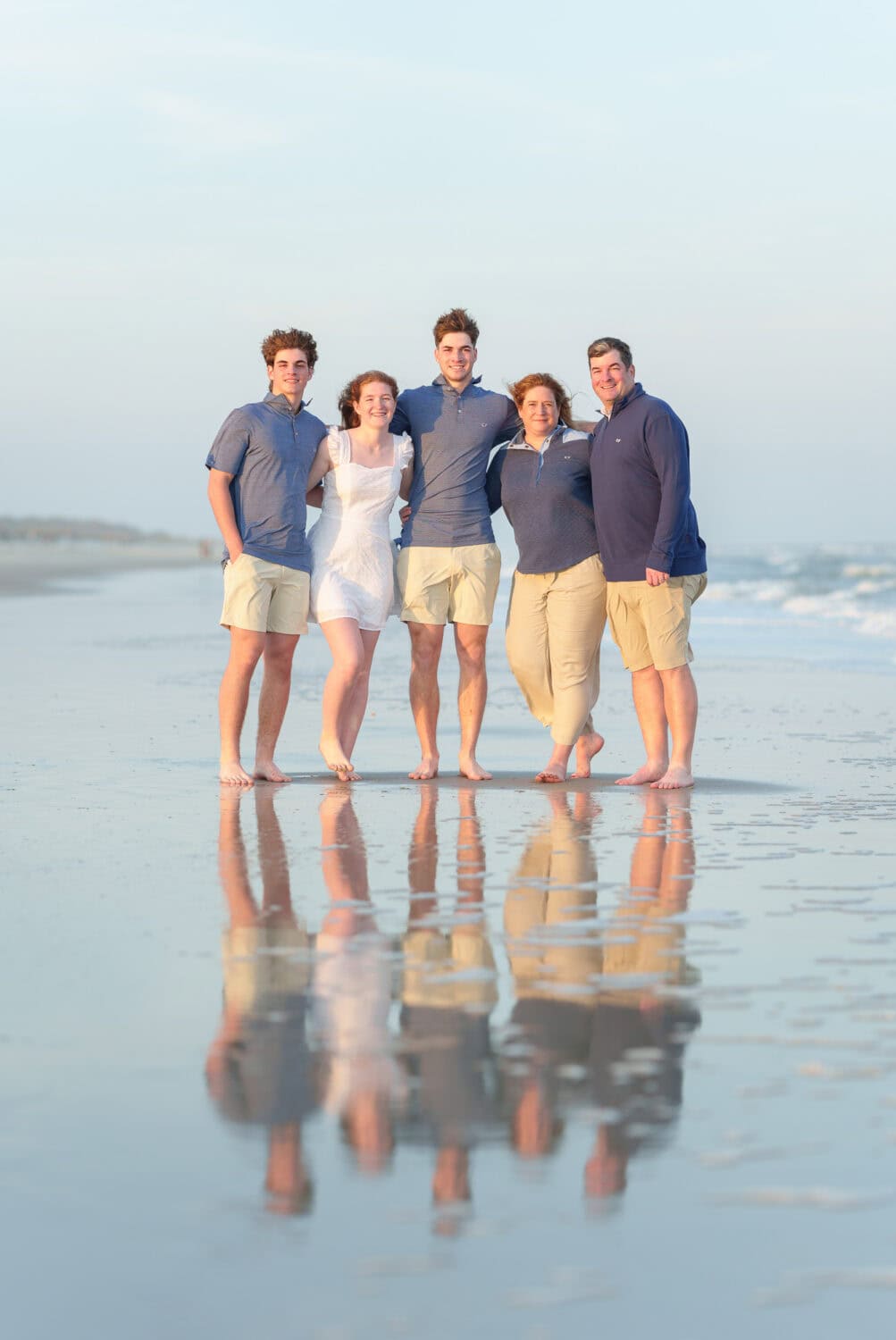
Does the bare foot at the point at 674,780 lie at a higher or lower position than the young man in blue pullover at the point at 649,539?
lower

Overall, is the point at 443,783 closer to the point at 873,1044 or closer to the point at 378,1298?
the point at 873,1044

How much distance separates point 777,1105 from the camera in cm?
260

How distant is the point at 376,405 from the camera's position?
21.1ft

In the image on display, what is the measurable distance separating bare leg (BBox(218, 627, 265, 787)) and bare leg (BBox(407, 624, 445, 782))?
0.60 metres

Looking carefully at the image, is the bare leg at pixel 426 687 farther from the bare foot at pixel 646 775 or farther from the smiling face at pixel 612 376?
the smiling face at pixel 612 376

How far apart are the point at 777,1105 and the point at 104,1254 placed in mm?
1046

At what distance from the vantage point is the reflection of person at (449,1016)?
2488 millimetres

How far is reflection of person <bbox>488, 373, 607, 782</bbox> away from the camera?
652cm

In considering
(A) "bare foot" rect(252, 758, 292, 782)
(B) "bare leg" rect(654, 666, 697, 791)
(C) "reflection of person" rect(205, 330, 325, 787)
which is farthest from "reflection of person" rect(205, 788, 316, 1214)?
(B) "bare leg" rect(654, 666, 697, 791)

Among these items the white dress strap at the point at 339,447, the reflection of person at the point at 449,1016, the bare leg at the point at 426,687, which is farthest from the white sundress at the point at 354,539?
the reflection of person at the point at 449,1016

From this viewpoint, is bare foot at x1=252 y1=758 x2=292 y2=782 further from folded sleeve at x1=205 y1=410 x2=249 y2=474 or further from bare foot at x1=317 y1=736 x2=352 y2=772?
folded sleeve at x1=205 y1=410 x2=249 y2=474

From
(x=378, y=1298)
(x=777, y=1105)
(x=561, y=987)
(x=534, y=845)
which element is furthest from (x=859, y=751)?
(x=378, y=1298)

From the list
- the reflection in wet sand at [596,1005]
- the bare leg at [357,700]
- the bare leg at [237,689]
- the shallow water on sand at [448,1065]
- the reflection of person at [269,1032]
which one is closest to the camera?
the shallow water on sand at [448,1065]

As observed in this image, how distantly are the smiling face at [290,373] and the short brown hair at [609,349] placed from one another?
1.06 meters
